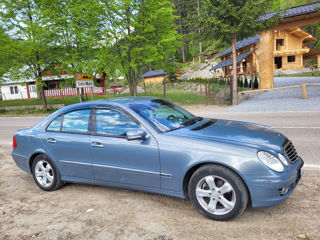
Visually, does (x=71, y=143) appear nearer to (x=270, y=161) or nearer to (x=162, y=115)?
(x=162, y=115)

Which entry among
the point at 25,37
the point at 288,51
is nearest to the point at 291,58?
the point at 288,51

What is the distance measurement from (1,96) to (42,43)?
33.3 metres

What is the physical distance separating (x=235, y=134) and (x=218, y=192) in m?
0.83

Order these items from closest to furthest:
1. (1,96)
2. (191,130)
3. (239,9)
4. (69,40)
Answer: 1. (191,130)
2. (239,9)
3. (69,40)
4. (1,96)

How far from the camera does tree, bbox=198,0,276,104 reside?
48.4ft

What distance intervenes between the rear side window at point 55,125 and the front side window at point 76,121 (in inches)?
4.4

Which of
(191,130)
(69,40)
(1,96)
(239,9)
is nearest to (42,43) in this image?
(69,40)

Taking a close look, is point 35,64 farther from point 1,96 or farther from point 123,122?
point 1,96

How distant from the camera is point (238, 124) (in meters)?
4.00

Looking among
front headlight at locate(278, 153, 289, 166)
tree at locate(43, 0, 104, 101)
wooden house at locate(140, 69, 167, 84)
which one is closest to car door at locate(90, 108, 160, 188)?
front headlight at locate(278, 153, 289, 166)

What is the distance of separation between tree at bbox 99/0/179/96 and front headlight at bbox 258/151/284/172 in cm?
1388

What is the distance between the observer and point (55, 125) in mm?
4430

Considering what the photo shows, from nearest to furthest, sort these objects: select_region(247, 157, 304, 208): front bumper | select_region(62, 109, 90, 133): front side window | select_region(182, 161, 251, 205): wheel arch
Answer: select_region(247, 157, 304, 208): front bumper < select_region(182, 161, 251, 205): wheel arch < select_region(62, 109, 90, 133): front side window

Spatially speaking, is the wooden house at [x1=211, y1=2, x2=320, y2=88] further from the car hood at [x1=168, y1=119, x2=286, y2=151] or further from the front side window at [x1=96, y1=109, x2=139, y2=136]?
the front side window at [x1=96, y1=109, x2=139, y2=136]
